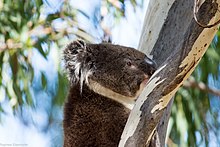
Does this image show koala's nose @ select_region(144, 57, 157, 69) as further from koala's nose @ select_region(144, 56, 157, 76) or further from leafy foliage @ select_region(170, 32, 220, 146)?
leafy foliage @ select_region(170, 32, 220, 146)

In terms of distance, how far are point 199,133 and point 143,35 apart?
151 centimetres

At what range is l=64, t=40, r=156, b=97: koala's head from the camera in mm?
2525

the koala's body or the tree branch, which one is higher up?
the koala's body

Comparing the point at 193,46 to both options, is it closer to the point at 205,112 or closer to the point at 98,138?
the point at 98,138

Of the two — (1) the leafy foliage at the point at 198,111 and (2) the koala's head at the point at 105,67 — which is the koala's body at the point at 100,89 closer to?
(2) the koala's head at the point at 105,67

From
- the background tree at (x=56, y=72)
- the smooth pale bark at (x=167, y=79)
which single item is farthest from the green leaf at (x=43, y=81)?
the smooth pale bark at (x=167, y=79)

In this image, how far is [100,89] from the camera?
8.53 feet

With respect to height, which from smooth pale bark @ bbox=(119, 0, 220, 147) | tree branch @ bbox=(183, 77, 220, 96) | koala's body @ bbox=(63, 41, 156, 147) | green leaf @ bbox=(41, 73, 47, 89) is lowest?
green leaf @ bbox=(41, 73, 47, 89)

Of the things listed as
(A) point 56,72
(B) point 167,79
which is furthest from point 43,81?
(B) point 167,79

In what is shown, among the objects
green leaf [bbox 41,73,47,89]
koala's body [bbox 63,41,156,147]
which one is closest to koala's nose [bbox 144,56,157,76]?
koala's body [bbox 63,41,156,147]

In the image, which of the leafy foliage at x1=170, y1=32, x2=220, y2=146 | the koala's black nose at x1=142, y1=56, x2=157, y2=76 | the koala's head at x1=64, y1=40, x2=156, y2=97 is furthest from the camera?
the leafy foliage at x1=170, y1=32, x2=220, y2=146

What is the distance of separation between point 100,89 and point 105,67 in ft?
0.34

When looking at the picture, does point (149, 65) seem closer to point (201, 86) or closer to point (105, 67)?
point (105, 67)

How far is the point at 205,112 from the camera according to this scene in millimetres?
4055
